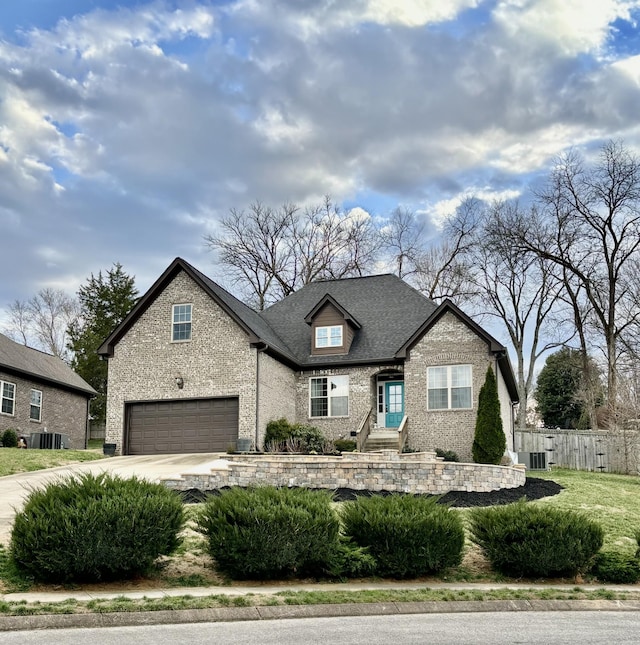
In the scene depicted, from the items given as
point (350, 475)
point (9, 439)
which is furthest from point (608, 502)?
point (9, 439)

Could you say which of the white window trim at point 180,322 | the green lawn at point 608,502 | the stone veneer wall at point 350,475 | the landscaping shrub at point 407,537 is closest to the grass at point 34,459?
the white window trim at point 180,322

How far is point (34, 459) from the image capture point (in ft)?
74.8

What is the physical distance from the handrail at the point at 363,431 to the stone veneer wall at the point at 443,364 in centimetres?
157

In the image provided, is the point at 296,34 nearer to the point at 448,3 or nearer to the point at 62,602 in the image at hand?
the point at 448,3

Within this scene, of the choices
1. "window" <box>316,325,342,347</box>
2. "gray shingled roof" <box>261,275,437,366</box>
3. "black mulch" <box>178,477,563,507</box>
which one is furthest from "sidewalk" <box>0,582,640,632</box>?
"window" <box>316,325,342,347</box>

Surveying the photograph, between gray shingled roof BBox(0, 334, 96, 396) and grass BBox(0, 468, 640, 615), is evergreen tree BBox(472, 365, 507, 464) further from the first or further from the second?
gray shingled roof BBox(0, 334, 96, 396)

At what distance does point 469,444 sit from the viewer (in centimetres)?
2589

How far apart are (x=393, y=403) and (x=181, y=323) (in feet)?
26.7

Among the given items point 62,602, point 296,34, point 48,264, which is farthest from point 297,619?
point 48,264

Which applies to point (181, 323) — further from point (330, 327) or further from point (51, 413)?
point (51, 413)

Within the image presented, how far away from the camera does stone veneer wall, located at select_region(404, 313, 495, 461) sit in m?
26.1

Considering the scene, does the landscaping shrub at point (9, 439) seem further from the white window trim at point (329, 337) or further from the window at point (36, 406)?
the white window trim at point (329, 337)

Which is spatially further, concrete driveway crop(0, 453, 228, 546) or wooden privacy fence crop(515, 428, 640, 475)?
wooden privacy fence crop(515, 428, 640, 475)

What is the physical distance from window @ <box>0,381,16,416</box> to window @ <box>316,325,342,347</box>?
12.8m
